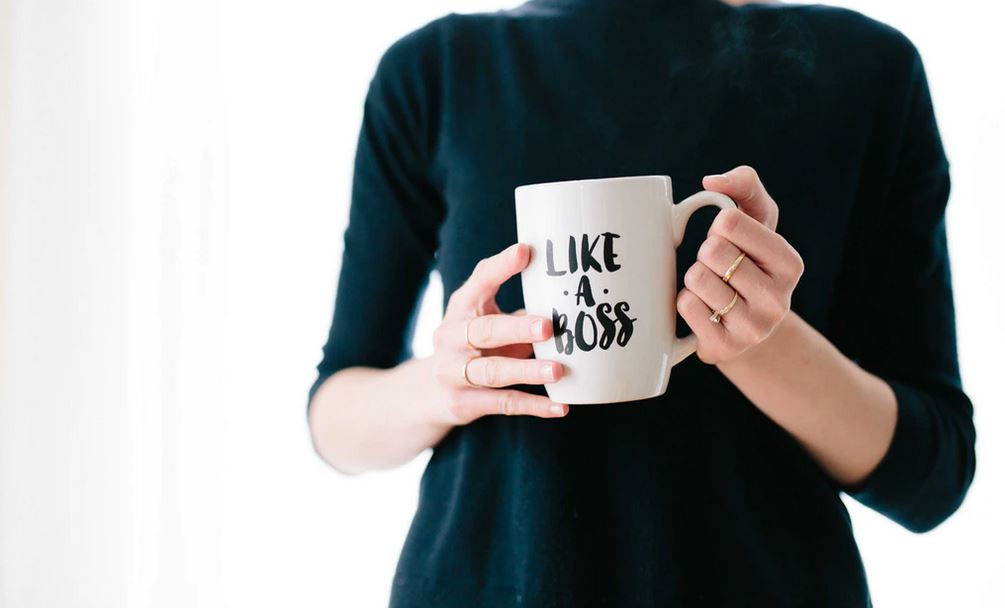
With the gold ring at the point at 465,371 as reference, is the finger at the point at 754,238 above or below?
above

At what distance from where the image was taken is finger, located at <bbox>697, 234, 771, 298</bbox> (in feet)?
1.64

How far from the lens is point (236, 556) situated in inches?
50.7

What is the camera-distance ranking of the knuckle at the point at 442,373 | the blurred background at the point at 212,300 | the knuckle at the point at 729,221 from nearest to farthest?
1. the knuckle at the point at 729,221
2. the knuckle at the point at 442,373
3. the blurred background at the point at 212,300

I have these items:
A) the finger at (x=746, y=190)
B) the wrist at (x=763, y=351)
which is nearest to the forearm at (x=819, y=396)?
the wrist at (x=763, y=351)

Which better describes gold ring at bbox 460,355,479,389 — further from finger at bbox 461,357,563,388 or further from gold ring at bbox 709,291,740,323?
gold ring at bbox 709,291,740,323

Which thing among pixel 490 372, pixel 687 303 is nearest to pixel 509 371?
pixel 490 372

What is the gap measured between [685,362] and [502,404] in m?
0.17

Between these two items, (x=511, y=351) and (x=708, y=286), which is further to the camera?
(x=511, y=351)

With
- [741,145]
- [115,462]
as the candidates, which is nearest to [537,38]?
[741,145]

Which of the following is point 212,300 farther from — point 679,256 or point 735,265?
point 735,265

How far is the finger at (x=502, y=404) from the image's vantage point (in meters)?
0.57

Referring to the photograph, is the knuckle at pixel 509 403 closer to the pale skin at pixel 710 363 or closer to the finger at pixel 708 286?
the pale skin at pixel 710 363

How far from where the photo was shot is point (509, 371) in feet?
1.82

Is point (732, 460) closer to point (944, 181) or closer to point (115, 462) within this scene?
point (944, 181)
